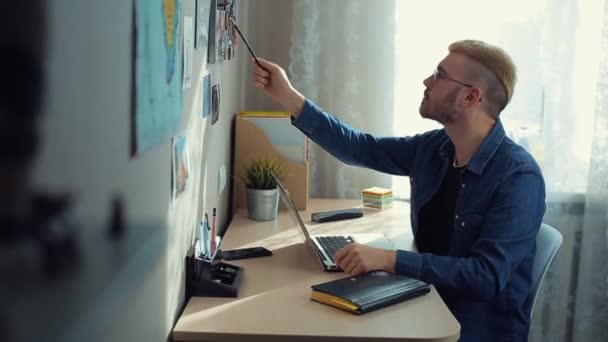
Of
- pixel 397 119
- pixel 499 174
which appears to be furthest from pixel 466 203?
pixel 397 119

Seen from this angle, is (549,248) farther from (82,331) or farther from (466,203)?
(82,331)

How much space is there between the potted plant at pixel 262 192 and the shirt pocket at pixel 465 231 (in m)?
0.64

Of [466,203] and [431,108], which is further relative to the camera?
[431,108]

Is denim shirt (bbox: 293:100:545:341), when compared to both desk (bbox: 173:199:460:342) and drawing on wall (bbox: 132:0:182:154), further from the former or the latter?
drawing on wall (bbox: 132:0:182:154)

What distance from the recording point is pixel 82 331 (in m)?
0.79

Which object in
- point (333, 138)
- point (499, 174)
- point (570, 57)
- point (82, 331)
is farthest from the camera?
point (570, 57)

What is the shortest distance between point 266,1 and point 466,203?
1.27m

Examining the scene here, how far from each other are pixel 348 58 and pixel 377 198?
57cm

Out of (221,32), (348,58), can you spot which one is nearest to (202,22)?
(221,32)

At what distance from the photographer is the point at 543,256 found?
1.99 meters

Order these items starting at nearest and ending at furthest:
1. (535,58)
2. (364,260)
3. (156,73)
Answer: (156,73), (364,260), (535,58)

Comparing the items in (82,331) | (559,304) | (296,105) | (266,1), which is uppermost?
(266,1)

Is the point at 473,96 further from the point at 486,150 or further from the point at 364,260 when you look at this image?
the point at 364,260

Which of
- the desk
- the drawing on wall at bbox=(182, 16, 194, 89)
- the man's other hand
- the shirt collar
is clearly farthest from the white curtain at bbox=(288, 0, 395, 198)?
the drawing on wall at bbox=(182, 16, 194, 89)
